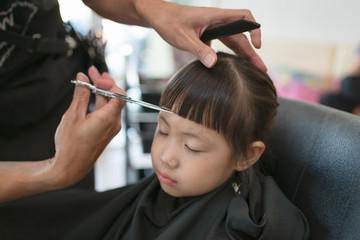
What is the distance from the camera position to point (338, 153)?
741 mm

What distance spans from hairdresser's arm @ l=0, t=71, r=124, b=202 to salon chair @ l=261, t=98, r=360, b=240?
499 millimetres

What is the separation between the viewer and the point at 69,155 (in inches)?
27.4

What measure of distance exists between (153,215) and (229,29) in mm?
531

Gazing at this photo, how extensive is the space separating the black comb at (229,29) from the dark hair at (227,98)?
73 mm

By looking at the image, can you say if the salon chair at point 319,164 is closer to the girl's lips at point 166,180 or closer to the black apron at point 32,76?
the girl's lips at point 166,180

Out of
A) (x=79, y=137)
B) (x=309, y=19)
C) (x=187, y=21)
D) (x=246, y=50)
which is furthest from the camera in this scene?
(x=309, y=19)

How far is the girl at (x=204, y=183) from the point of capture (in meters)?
0.77

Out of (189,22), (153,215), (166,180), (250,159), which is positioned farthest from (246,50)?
(153,215)

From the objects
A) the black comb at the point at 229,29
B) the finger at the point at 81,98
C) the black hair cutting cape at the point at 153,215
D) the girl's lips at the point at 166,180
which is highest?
the black comb at the point at 229,29

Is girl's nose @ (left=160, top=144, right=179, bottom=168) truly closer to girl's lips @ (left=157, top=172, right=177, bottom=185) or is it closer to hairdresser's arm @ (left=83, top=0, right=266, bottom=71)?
girl's lips @ (left=157, top=172, right=177, bottom=185)

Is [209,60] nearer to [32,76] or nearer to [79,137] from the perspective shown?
[79,137]

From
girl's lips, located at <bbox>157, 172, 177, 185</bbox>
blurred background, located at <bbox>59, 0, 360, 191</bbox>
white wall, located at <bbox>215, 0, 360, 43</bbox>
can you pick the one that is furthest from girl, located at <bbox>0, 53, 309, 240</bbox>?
white wall, located at <bbox>215, 0, 360, 43</bbox>

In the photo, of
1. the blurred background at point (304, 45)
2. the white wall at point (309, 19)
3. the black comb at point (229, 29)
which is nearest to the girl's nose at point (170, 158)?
the black comb at point (229, 29)

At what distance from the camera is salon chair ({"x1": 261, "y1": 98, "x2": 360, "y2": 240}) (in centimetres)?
69
